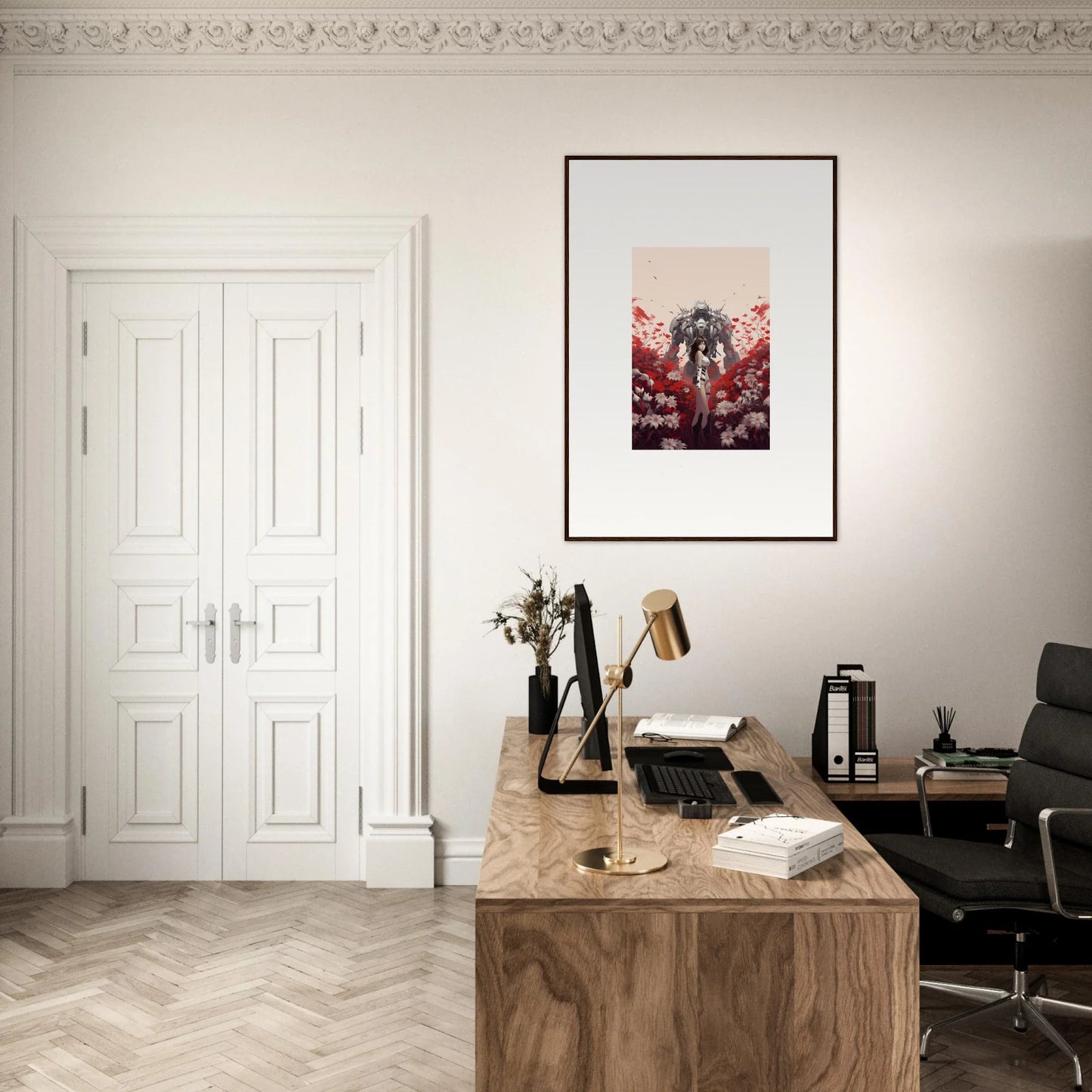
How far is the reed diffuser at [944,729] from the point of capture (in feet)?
12.0

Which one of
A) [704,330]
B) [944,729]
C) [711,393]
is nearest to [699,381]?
[711,393]

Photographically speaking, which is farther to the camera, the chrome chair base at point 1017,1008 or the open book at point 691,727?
the open book at point 691,727

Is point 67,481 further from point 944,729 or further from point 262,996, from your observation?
point 944,729

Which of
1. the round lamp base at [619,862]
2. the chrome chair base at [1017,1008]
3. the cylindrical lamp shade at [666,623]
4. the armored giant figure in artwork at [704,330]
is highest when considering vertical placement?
the armored giant figure in artwork at [704,330]

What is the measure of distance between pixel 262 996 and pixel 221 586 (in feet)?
5.32

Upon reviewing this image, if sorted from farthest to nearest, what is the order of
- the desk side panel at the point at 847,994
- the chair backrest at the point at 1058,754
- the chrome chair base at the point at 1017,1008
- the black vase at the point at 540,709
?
the black vase at the point at 540,709, the chair backrest at the point at 1058,754, the chrome chair base at the point at 1017,1008, the desk side panel at the point at 847,994

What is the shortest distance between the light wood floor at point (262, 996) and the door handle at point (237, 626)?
92 centimetres

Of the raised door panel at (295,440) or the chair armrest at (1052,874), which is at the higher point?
the raised door panel at (295,440)

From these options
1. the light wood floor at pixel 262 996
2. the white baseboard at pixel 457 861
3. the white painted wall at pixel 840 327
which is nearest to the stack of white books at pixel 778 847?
the light wood floor at pixel 262 996

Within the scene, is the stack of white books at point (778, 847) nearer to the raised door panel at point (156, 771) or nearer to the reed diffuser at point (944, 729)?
the reed diffuser at point (944, 729)

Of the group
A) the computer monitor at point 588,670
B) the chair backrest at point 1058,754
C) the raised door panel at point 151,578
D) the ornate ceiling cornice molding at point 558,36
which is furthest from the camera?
the raised door panel at point 151,578

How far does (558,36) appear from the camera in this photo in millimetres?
3930

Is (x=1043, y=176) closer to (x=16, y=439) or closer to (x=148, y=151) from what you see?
(x=148, y=151)

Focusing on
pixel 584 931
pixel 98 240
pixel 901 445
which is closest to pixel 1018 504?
pixel 901 445
